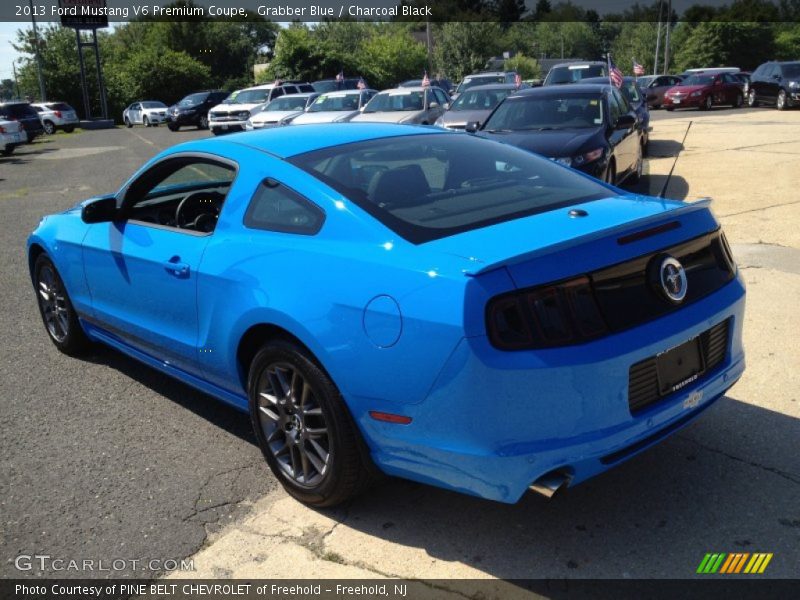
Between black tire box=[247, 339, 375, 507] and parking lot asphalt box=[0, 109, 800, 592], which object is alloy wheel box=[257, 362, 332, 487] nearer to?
black tire box=[247, 339, 375, 507]

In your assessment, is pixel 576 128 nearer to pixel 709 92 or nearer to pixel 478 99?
pixel 478 99

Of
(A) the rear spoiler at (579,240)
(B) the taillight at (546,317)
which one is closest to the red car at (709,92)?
(A) the rear spoiler at (579,240)

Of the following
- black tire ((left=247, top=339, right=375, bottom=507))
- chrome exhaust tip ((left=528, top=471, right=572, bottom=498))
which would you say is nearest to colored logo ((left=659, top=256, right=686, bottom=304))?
chrome exhaust tip ((left=528, top=471, right=572, bottom=498))

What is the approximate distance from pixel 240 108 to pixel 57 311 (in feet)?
77.2

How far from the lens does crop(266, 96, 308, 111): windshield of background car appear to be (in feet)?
76.4

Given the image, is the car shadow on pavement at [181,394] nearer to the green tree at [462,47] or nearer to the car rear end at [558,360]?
the car rear end at [558,360]

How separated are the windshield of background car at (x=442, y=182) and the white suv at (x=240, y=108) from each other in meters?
24.0

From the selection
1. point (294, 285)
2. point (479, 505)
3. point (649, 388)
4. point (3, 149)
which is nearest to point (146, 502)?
point (294, 285)

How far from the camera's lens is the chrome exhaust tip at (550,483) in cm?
280

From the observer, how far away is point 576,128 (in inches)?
399

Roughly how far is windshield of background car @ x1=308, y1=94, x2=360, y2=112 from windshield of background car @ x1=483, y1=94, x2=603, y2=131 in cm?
1049

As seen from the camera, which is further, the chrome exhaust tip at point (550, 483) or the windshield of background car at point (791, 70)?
the windshield of background car at point (791, 70)

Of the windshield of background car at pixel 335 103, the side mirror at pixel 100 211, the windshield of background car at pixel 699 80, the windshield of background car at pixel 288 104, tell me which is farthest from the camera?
the windshield of background car at pixel 699 80

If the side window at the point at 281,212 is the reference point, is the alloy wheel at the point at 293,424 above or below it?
below
